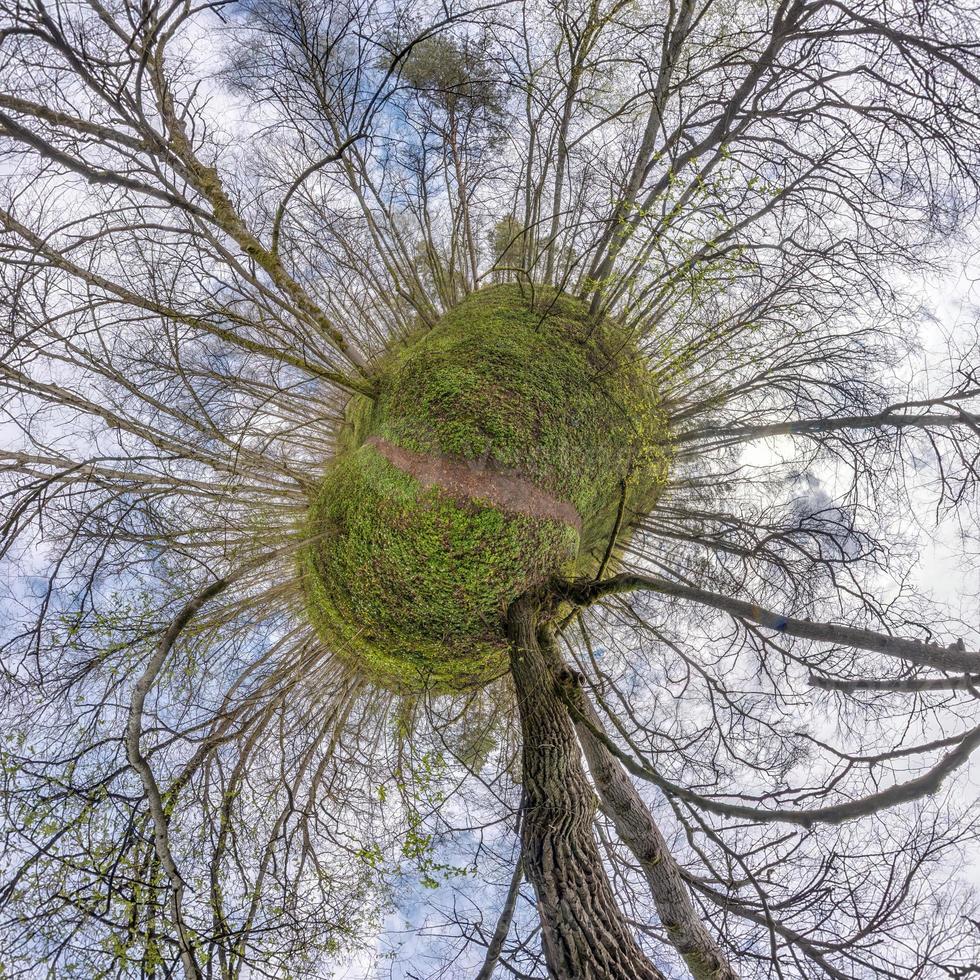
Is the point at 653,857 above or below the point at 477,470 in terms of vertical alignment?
below

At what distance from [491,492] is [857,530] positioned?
3.07m

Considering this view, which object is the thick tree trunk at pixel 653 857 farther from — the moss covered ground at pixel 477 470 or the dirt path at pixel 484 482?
the dirt path at pixel 484 482

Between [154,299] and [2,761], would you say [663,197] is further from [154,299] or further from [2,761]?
[2,761]

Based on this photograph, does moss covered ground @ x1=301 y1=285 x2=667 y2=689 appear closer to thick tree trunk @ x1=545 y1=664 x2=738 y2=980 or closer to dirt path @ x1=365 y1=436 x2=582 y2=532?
dirt path @ x1=365 y1=436 x2=582 y2=532

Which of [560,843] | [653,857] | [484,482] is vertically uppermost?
[484,482]

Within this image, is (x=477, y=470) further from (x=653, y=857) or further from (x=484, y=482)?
(x=653, y=857)

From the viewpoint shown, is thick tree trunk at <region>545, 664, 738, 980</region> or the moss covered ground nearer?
thick tree trunk at <region>545, 664, 738, 980</region>

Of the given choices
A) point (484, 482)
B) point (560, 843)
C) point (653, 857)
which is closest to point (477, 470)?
point (484, 482)

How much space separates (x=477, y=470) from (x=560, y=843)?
2.31 m

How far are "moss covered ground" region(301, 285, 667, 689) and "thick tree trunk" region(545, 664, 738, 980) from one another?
842 millimetres

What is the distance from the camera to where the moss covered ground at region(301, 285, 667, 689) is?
4289mm

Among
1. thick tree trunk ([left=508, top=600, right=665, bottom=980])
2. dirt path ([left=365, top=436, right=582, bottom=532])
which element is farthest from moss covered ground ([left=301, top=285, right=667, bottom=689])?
thick tree trunk ([left=508, top=600, right=665, bottom=980])

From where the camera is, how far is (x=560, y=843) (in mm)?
3512

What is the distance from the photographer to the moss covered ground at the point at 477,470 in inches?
169
